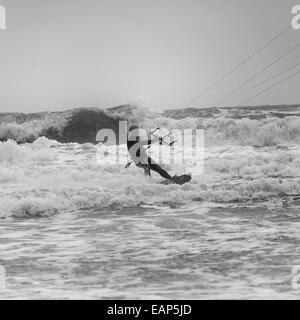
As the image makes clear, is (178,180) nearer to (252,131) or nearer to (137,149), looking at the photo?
(137,149)

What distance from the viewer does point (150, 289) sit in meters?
6.04

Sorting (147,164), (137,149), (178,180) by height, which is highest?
(137,149)

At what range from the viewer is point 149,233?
9.76 m

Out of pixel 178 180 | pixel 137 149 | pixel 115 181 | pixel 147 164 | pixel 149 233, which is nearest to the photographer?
pixel 149 233

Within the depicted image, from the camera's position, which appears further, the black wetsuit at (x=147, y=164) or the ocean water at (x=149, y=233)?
the black wetsuit at (x=147, y=164)

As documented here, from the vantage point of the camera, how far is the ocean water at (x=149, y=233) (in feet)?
20.4

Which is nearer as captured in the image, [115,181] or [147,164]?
[147,164]

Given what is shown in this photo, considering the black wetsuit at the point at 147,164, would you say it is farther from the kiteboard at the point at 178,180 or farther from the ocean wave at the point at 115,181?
the kiteboard at the point at 178,180

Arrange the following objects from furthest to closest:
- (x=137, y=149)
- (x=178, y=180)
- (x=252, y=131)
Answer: (x=252, y=131) < (x=137, y=149) < (x=178, y=180)

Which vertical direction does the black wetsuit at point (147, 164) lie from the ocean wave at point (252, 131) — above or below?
below

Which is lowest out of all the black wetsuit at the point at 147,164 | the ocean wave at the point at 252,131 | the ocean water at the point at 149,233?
the ocean water at the point at 149,233

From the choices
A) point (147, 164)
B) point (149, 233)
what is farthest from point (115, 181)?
point (149, 233)

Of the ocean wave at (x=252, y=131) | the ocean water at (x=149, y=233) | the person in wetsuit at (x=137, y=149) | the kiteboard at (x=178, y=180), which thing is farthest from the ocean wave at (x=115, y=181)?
the ocean wave at (x=252, y=131)
